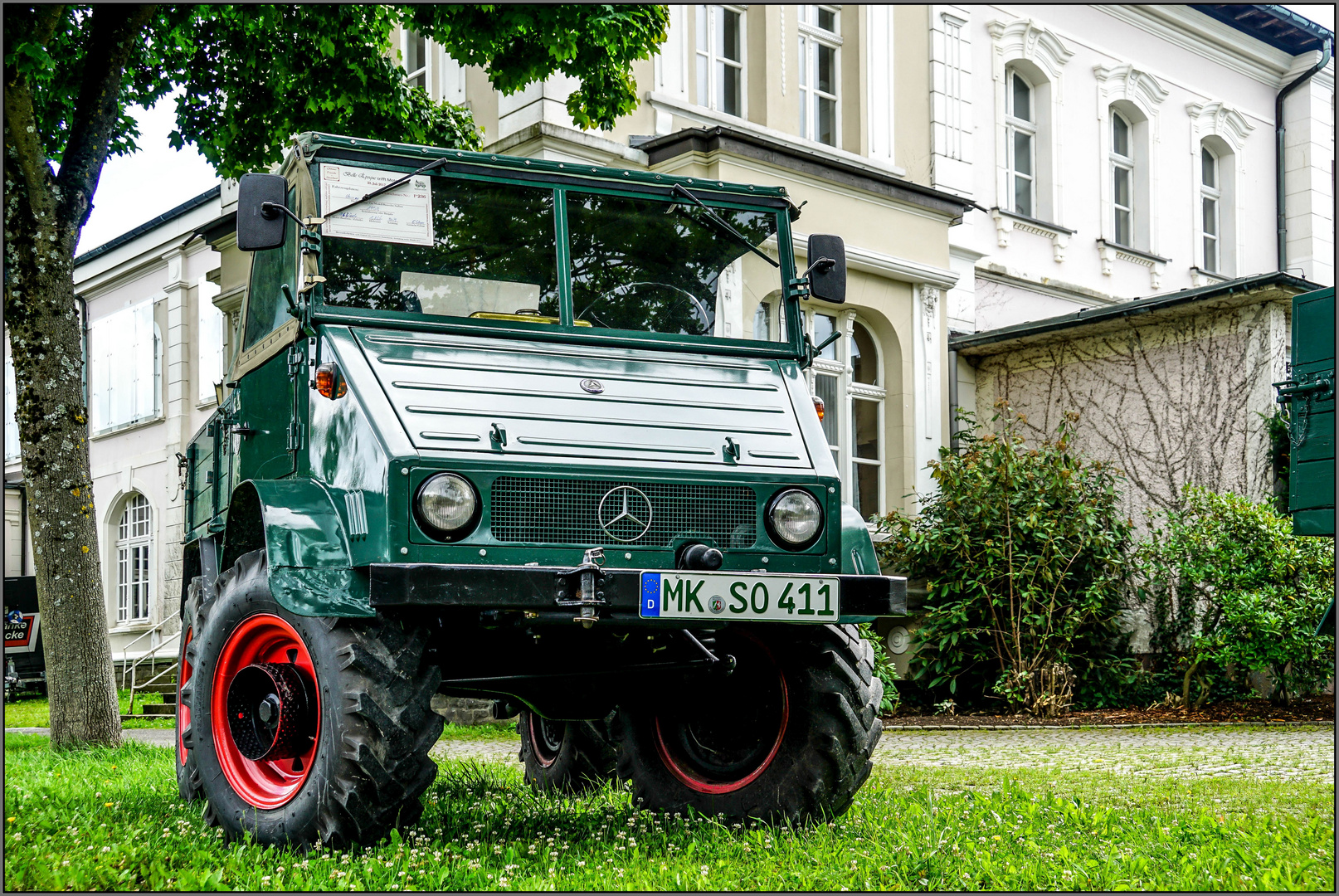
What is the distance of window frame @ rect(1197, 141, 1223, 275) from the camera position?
22359 millimetres

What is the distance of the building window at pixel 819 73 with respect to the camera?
17.0 meters

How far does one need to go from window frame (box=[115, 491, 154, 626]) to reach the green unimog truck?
57.9 ft

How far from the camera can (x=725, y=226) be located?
21.5ft

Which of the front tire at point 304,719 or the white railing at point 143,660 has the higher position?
the front tire at point 304,719

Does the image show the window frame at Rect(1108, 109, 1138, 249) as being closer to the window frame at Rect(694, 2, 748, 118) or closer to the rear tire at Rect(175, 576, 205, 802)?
the window frame at Rect(694, 2, 748, 118)

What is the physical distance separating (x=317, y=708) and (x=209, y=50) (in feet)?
29.1

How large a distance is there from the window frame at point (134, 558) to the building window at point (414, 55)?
9842 mm

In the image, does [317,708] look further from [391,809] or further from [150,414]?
[150,414]

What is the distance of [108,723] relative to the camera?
10461 mm

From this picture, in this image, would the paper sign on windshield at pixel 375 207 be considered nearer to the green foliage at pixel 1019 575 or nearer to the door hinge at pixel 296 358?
the door hinge at pixel 296 358

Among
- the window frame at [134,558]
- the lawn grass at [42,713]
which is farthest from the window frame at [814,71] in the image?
the window frame at [134,558]

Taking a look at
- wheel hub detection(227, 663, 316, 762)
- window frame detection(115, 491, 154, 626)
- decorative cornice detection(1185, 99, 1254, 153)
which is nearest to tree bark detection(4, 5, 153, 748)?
wheel hub detection(227, 663, 316, 762)

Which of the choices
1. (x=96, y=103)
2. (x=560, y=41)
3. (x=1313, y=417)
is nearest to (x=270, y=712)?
(x=1313, y=417)

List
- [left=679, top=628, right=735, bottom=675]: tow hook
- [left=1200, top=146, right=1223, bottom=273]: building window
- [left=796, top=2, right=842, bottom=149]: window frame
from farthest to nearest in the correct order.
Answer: [left=1200, top=146, right=1223, bottom=273]: building window
[left=796, top=2, right=842, bottom=149]: window frame
[left=679, top=628, right=735, bottom=675]: tow hook
